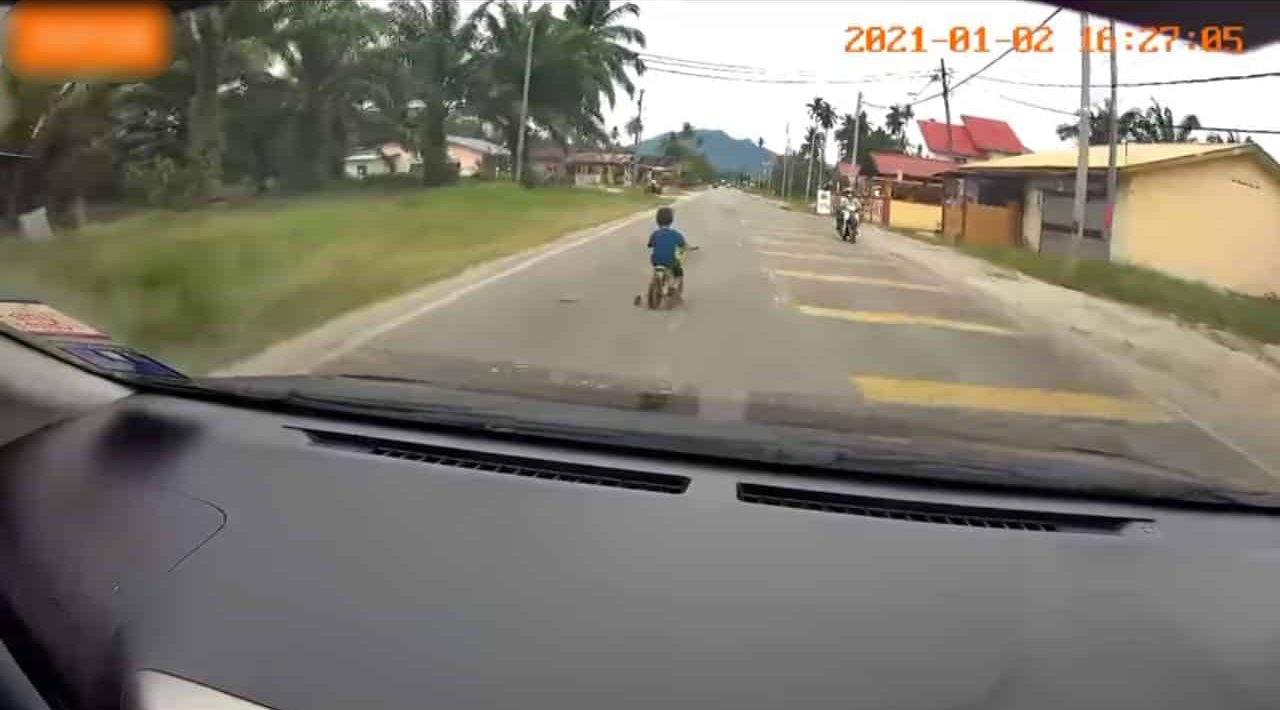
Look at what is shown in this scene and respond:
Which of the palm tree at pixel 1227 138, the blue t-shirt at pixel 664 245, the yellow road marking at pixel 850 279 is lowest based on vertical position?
the yellow road marking at pixel 850 279

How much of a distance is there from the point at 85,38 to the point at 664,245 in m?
2.14

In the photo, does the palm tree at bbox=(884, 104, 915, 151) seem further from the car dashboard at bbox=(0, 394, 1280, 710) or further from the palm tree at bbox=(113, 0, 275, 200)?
the palm tree at bbox=(113, 0, 275, 200)

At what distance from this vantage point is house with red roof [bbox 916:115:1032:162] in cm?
423

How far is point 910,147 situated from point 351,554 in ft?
9.21

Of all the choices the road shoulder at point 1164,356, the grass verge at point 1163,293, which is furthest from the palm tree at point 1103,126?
the road shoulder at point 1164,356

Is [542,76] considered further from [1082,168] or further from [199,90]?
[1082,168]

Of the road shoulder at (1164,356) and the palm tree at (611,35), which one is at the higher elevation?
the palm tree at (611,35)

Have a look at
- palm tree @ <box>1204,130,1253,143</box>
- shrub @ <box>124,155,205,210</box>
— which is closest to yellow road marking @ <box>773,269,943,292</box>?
palm tree @ <box>1204,130,1253,143</box>

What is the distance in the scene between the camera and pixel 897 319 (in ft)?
16.9

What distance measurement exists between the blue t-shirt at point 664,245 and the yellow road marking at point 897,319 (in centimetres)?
69

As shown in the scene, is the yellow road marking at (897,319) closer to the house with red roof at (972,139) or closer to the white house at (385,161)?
the house with red roof at (972,139)

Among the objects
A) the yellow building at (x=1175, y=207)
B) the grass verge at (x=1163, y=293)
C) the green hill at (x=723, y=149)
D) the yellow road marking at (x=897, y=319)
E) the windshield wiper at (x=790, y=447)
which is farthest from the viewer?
the yellow road marking at (x=897, y=319)

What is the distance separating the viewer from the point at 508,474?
314 centimetres

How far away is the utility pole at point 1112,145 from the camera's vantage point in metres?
3.49
